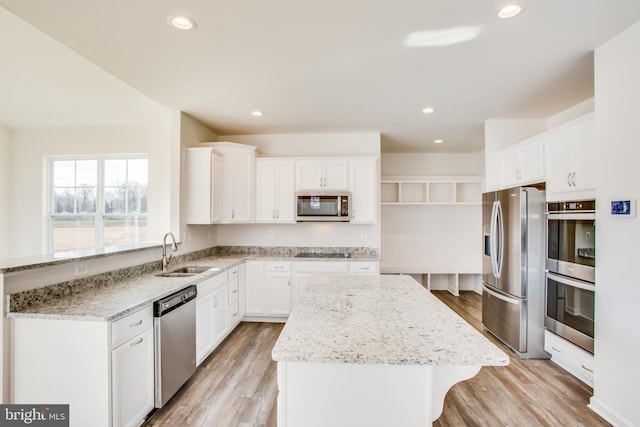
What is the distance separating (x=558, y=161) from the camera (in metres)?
2.73

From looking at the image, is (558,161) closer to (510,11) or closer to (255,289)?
(510,11)

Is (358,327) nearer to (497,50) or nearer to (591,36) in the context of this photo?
(497,50)

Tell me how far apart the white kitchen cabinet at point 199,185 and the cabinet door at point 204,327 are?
113cm

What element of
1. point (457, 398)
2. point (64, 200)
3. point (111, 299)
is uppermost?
point (64, 200)

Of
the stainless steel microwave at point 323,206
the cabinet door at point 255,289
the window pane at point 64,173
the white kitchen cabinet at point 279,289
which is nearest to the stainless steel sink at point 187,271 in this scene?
the cabinet door at point 255,289

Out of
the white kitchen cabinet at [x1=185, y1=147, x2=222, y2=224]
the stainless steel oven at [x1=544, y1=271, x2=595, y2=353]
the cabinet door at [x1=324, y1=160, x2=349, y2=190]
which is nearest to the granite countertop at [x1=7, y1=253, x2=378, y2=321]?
the white kitchen cabinet at [x1=185, y1=147, x2=222, y2=224]

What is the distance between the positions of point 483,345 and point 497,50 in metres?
2.10

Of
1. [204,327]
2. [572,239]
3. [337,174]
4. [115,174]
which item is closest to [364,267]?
[337,174]

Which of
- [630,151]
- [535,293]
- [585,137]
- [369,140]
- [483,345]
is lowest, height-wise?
[535,293]

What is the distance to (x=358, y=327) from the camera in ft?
4.78

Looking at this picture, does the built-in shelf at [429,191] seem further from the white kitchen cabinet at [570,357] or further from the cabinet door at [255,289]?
the white kitchen cabinet at [570,357]

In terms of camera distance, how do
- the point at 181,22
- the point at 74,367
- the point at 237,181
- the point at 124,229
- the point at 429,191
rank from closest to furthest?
the point at 74,367 < the point at 181,22 < the point at 237,181 < the point at 124,229 < the point at 429,191

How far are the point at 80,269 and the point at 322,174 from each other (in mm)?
2904

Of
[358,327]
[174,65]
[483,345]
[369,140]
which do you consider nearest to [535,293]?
[483,345]
